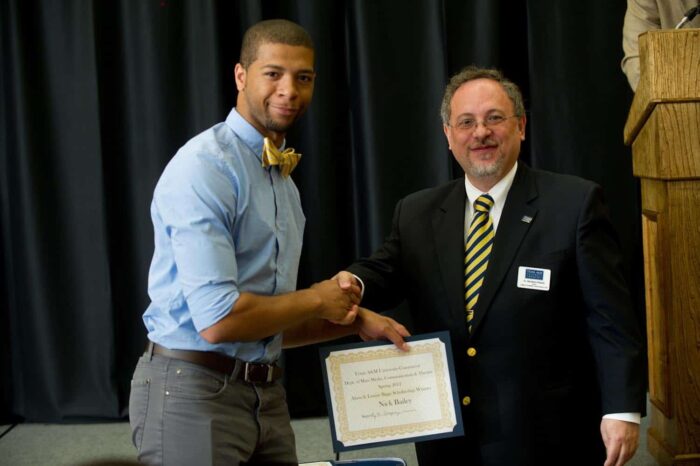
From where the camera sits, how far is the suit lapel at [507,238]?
2.51 meters

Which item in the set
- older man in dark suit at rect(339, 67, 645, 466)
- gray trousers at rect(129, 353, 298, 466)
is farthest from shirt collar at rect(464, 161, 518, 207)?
gray trousers at rect(129, 353, 298, 466)

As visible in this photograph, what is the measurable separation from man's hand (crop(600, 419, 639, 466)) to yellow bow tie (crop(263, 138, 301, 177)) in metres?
1.07

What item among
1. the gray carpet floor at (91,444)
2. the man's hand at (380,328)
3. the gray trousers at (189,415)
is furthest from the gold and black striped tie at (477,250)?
the gray carpet floor at (91,444)

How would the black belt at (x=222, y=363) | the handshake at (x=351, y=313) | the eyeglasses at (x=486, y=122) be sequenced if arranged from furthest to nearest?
the eyeglasses at (x=486, y=122) < the handshake at (x=351, y=313) < the black belt at (x=222, y=363)

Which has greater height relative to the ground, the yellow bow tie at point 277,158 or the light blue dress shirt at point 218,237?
the yellow bow tie at point 277,158

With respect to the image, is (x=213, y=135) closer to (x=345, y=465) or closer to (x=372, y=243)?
(x=345, y=465)

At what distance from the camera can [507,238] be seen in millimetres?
2533

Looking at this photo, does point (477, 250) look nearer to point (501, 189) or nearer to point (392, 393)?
point (501, 189)

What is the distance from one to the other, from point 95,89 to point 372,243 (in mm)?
1604

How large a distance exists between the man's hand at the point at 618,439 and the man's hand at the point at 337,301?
0.74 meters

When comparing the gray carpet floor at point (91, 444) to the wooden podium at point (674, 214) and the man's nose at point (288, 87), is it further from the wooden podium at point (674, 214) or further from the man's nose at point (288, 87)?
the man's nose at point (288, 87)

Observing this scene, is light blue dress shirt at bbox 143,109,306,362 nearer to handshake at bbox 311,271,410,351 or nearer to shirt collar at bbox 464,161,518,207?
handshake at bbox 311,271,410,351

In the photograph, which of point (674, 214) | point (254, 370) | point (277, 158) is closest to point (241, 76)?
point (277, 158)

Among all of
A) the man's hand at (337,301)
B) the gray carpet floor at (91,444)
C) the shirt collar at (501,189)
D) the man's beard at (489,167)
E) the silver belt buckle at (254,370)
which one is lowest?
the gray carpet floor at (91,444)
